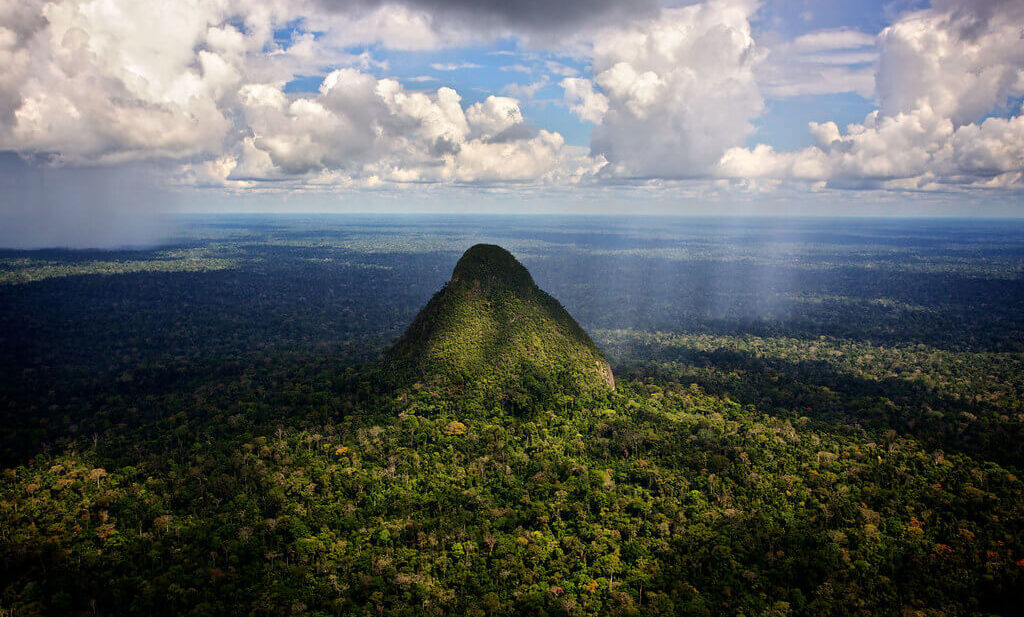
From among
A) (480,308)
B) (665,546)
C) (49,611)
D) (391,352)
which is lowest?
(665,546)

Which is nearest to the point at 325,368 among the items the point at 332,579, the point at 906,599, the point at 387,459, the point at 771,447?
the point at 387,459

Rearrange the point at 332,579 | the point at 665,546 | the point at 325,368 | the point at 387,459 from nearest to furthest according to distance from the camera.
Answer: the point at 332,579 < the point at 665,546 < the point at 387,459 < the point at 325,368

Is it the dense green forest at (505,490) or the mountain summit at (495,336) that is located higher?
the mountain summit at (495,336)

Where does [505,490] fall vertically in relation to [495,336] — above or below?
below

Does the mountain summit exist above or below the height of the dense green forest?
above

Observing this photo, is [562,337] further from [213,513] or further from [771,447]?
[213,513]

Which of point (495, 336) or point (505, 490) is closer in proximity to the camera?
point (505, 490)

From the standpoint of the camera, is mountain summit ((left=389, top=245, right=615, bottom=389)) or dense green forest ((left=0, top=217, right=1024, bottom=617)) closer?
dense green forest ((left=0, top=217, right=1024, bottom=617))

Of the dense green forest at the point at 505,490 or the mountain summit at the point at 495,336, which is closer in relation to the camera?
the dense green forest at the point at 505,490
